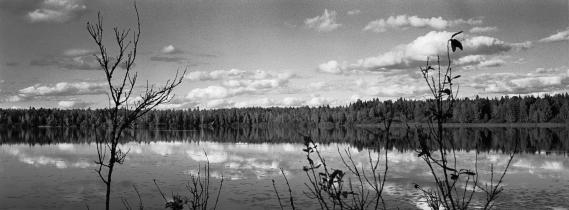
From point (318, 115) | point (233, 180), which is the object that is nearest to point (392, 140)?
point (233, 180)

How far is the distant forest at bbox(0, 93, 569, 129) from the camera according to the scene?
4909 inches

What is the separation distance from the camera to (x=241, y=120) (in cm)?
19438

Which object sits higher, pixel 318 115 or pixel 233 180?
pixel 318 115

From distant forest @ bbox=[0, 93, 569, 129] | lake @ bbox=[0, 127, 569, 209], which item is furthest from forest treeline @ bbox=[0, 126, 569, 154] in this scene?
distant forest @ bbox=[0, 93, 569, 129]

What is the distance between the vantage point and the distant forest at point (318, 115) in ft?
409

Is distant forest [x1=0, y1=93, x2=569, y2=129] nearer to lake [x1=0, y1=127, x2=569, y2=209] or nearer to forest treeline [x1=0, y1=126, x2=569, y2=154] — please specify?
forest treeline [x1=0, y1=126, x2=569, y2=154]

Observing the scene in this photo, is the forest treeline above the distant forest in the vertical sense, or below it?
below

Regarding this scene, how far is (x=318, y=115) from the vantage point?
176 meters

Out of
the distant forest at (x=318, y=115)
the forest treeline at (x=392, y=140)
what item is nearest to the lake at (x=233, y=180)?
the forest treeline at (x=392, y=140)

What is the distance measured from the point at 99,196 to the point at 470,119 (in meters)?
125

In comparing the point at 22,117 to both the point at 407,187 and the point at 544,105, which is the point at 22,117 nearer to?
the point at 544,105

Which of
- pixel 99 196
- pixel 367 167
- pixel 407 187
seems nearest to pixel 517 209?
pixel 407 187

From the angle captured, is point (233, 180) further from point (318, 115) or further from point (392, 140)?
point (318, 115)

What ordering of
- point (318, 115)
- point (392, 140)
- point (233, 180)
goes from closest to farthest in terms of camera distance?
1. point (392, 140)
2. point (233, 180)
3. point (318, 115)
